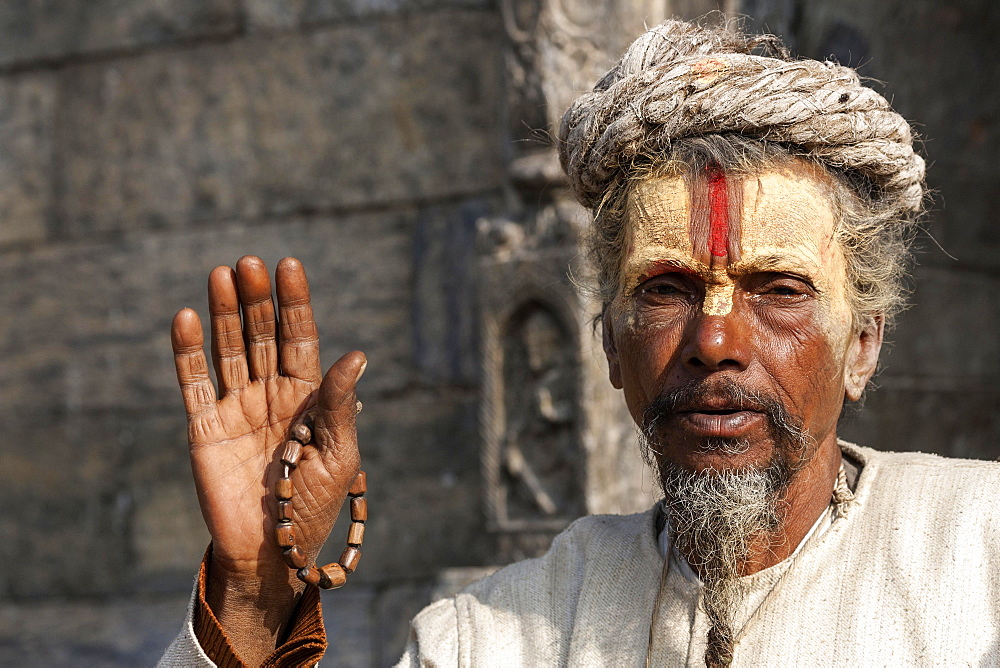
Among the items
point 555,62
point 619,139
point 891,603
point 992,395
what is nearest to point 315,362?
point 619,139

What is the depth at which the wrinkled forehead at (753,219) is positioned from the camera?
6.53ft

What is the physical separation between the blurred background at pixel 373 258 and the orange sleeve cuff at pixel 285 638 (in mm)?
1398

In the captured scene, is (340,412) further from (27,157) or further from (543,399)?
(27,157)

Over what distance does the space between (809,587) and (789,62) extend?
97 centimetres

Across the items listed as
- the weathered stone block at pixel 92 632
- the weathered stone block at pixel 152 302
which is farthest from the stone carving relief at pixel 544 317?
the weathered stone block at pixel 92 632

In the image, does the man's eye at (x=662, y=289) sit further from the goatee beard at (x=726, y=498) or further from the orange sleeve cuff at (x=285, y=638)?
the orange sleeve cuff at (x=285, y=638)

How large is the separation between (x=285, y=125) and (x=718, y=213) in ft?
8.59

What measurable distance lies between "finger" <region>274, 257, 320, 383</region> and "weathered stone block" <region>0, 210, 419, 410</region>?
195 centimetres

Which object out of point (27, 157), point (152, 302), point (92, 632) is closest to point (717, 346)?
point (152, 302)

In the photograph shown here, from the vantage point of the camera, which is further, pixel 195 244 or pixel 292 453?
pixel 195 244

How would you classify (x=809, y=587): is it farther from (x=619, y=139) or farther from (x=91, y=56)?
(x=91, y=56)

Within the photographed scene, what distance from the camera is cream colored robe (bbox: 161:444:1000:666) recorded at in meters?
1.88

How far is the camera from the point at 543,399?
11.1 ft

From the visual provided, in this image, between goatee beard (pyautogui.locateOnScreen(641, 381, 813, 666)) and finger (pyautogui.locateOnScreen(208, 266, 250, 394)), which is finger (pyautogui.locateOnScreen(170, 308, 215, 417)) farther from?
goatee beard (pyautogui.locateOnScreen(641, 381, 813, 666))
